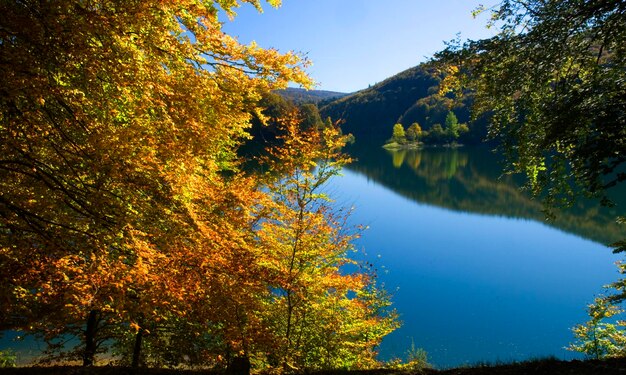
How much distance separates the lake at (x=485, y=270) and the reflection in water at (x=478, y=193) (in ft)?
0.74

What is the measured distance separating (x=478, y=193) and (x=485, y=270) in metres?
33.3

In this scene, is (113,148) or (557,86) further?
(557,86)

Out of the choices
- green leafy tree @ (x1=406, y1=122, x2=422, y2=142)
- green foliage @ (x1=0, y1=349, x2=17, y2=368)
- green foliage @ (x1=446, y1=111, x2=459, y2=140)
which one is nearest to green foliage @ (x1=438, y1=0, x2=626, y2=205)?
green foliage @ (x1=0, y1=349, x2=17, y2=368)

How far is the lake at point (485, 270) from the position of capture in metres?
17.1

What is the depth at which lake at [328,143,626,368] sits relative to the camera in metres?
17.1

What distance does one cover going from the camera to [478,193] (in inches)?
2190

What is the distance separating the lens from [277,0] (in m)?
6.98

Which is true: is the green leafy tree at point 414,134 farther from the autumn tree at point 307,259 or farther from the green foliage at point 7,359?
the green foliage at point 7,359

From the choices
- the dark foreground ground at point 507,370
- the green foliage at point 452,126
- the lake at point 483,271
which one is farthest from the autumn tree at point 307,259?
the green foliage at point 452,126

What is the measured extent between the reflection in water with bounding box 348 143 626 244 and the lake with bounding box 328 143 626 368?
22 cm

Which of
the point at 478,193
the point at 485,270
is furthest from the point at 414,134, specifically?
the point at 485,270

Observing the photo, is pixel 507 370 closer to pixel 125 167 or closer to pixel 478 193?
pixel 125 167

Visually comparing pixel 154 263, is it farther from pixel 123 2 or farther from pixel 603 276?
pixel 603 276

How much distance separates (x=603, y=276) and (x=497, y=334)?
12016 mm
